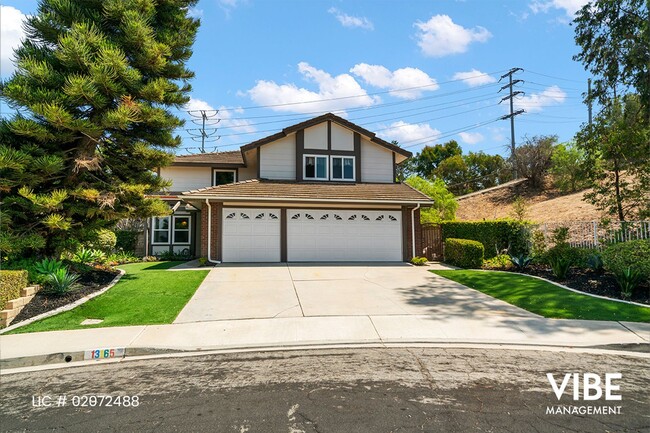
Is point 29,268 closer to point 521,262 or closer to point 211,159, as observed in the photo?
point 211,159

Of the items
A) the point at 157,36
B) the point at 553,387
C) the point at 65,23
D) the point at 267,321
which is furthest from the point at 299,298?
the point at 65,23

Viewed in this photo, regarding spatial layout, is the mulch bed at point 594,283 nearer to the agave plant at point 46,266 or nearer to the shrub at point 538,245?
the shrub at point 538,245

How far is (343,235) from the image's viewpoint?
1719cm

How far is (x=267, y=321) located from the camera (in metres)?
7.54

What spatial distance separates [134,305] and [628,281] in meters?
12.2

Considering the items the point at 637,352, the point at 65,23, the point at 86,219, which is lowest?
the point at 637,352

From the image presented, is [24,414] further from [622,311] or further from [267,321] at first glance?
[622,311]

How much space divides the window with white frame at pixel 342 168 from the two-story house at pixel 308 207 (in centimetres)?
5

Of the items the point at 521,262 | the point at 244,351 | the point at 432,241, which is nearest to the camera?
the point at 244,351

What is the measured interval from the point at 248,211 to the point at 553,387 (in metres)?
13.8

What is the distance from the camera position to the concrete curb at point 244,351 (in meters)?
5.51

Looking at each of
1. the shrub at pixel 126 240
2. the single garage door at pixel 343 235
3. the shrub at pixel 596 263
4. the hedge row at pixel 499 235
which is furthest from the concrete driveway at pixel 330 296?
the shrub at pixel 126 240

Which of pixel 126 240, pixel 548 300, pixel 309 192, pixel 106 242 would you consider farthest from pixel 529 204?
pixel 106 242

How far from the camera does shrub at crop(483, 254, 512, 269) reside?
14852 millimetres
